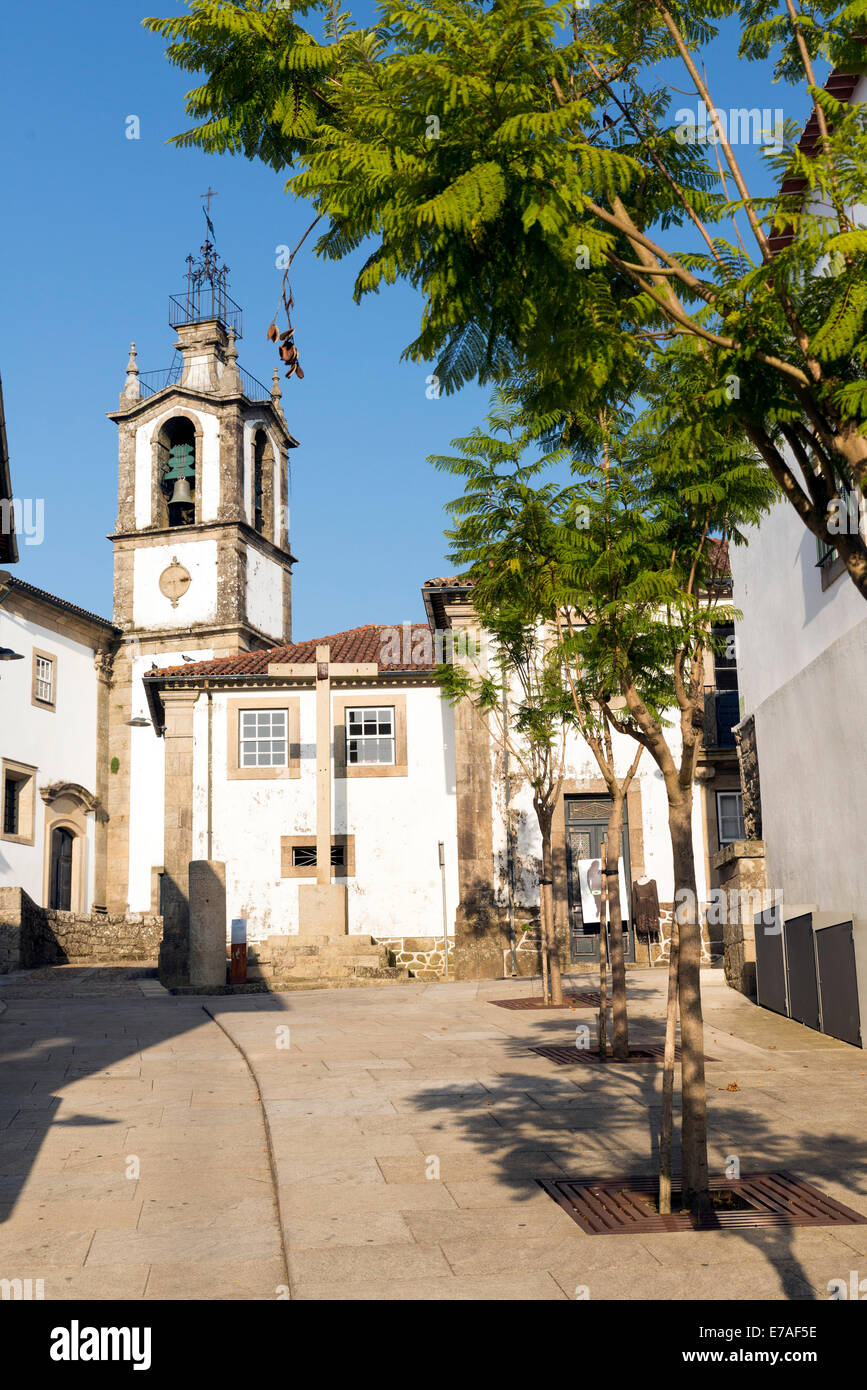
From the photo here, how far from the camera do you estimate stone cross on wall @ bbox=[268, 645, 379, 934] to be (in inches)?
866

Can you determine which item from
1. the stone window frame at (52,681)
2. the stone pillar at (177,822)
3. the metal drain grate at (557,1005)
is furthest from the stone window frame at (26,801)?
the metal drain grate at (557,1005)

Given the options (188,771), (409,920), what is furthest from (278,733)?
(409,920)

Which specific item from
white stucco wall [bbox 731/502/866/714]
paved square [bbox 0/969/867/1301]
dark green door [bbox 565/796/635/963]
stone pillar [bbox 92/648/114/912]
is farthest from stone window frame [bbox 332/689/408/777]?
stone pillar [bbox 92/648/114/912]

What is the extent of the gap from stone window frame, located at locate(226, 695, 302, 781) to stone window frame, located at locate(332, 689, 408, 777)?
0.75m

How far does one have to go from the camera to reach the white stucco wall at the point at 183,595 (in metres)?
41.9

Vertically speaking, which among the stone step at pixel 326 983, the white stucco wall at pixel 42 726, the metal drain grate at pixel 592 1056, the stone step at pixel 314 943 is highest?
the white stucco wall at pixel 42 726

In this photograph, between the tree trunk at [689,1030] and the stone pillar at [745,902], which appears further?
the stone pillar at [745,902]

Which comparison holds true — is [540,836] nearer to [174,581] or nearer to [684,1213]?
[684,1213]

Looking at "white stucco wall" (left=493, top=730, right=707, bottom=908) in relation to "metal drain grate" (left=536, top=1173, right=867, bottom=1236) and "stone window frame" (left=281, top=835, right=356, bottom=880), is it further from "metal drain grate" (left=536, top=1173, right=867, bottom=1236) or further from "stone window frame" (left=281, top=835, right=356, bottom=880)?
"metal drain grate" (left=536, top=1173, right=867, bottom=1236)

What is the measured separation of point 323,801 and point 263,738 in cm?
327

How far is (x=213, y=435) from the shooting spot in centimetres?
4416

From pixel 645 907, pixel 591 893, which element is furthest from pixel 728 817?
pixel 591 893

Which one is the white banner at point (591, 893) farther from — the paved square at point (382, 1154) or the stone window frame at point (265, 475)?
the stone window frame at point (265, 475)

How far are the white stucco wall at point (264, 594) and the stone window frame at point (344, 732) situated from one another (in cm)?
1730
